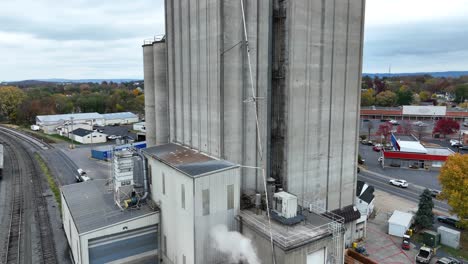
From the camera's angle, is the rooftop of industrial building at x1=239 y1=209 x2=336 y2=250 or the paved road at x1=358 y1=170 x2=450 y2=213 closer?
the rooftop of industrial building at x1=239 y1=209 x2=336 y2=250

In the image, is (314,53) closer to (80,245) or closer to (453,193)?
(453,193)

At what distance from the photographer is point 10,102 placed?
10538 cm

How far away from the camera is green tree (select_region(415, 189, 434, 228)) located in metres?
29.9

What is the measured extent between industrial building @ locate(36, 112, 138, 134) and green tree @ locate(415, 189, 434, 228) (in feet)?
254

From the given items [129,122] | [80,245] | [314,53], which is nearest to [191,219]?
[80,245]

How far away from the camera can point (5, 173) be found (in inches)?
1918

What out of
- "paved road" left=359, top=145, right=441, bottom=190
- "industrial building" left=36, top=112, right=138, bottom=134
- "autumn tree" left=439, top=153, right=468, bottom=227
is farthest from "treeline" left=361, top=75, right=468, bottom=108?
"autumn tree" left=439, top=153, right=468, bottom=227

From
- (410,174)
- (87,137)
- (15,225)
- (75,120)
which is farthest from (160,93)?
(75,120)

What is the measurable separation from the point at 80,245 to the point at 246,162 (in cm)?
1177

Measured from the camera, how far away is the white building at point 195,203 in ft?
61.2

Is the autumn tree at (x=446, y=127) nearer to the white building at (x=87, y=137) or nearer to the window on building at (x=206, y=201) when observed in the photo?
the window on building at (x=206, y=201)

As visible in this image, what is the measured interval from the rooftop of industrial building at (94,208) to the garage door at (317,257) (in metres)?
11.0

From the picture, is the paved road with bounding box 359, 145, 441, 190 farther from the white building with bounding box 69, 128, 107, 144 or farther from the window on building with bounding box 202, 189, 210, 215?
the white building with bounding box 69, 128, 107, 144

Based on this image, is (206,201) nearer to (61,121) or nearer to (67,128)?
(67,128)
